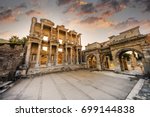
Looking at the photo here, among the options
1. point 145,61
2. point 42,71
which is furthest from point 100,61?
point 42,71

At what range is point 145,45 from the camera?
962cm

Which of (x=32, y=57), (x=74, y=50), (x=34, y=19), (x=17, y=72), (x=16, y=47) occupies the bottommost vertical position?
(x=17, y=72)

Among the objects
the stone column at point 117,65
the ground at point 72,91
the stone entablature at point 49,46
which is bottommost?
the ground at point 72,91

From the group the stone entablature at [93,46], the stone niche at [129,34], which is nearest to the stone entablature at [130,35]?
the stone niche at [129,34]

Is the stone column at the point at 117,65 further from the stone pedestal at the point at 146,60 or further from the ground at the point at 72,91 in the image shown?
the ground at the point at 72,91

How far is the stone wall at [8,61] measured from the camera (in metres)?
Result: 8.24

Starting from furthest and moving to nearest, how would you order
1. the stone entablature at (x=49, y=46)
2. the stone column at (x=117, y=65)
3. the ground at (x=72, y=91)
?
the stone entablature at (x=49, y=46) < the stone column at (x=117, y=65) < the ground at (x=72, y=91)

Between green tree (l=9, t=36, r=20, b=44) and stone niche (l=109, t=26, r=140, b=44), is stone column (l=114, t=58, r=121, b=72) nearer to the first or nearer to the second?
stone niche (l=109, t=26, r=140, b=44)

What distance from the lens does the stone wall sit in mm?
8238

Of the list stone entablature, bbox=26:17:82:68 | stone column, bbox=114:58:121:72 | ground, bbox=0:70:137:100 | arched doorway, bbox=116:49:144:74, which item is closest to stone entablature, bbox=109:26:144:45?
arched doorway, bbox=116:49:144:74

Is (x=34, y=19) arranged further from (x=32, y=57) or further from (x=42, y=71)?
(x=42, y=71)

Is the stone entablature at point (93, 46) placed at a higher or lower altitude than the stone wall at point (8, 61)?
higher

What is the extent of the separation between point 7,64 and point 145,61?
16643 millimetres

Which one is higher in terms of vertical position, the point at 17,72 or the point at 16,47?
the point at 16,47
